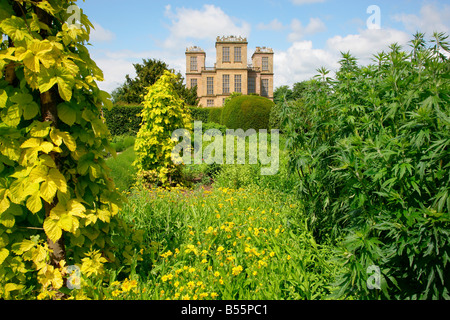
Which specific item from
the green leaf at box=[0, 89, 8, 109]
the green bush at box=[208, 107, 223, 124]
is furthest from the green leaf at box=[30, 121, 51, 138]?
the green bush at box=[208, 107, 223, 124]

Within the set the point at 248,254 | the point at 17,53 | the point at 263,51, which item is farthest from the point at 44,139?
the point at 263,51

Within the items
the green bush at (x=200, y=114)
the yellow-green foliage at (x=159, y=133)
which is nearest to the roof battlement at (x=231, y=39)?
the green bush at (x=200, y=114)

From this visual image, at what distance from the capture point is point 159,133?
20.4 feet

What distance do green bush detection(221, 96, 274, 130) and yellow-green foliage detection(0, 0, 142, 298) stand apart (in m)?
13.9

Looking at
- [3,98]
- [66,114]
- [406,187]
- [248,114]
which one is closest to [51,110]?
[66,114]

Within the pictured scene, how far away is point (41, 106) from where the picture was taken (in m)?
1.79

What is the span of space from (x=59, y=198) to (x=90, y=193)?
234 millimetres

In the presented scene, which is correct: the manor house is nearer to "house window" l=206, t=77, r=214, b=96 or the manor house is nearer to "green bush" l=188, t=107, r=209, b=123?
"house window" l=206, t=77, r=214, b=96

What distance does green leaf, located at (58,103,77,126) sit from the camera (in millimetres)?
1749

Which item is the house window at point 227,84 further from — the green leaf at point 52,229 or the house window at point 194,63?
the green leaf at point 52,229

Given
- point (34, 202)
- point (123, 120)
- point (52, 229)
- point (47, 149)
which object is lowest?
point (52, 229)

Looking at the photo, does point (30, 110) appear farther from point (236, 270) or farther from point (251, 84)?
point (251, 84)

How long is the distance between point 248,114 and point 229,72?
91.2 ft

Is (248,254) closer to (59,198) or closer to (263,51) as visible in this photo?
(59,198)
